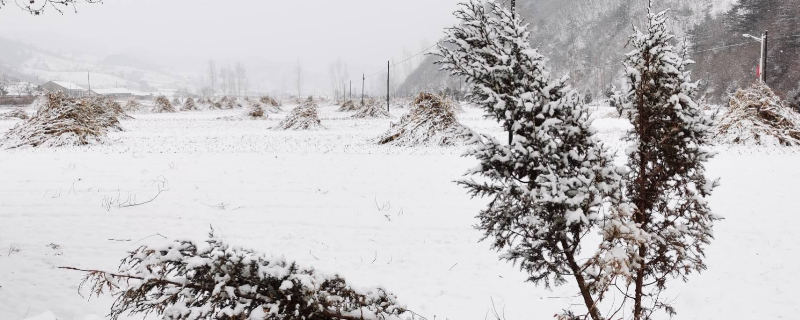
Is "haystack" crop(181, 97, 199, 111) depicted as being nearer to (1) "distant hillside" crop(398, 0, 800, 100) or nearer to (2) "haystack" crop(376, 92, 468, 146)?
(2) "haystack" crop(376, 92, 468, 146)

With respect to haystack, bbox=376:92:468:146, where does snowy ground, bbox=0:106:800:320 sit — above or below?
below

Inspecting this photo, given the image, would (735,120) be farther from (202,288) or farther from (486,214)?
(202,288)

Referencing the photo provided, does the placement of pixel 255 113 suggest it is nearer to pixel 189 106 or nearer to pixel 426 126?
pixel 189 106

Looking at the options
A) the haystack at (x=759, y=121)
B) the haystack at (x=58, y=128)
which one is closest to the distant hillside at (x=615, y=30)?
the haystack at (x=759, y=121)

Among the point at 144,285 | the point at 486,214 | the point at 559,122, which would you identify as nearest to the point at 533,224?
the point at 486,214

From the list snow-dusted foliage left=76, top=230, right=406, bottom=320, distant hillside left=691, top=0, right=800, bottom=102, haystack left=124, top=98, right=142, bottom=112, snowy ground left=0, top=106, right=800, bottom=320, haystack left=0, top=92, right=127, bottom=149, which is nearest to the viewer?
snow-dusted foliage left=76, top=230, right=406, bottom=320

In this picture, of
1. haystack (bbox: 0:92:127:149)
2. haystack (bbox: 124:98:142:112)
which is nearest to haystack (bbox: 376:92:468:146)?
haystack (bbox: 0:92:127:149)

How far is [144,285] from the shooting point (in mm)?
1841

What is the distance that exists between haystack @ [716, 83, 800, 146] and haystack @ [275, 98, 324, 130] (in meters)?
18.3

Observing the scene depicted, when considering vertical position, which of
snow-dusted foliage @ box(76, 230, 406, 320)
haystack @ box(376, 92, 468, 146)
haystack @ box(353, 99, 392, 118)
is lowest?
snow-dusted foliage @ box(76, 230, 406, 320)

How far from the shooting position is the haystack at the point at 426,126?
53.1 feet

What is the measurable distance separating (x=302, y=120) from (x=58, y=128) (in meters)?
10.6

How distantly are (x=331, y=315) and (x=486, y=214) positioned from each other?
5.88 feet

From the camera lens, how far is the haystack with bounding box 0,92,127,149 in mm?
15445
